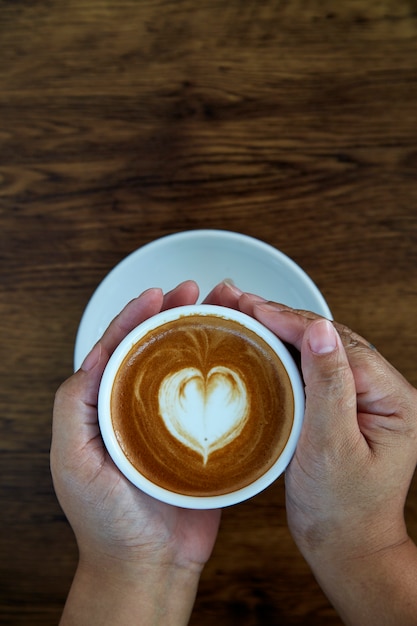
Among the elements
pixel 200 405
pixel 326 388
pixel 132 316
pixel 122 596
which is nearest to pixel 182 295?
pixel 132 316

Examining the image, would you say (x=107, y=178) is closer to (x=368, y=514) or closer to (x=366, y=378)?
(x=366, y=378)

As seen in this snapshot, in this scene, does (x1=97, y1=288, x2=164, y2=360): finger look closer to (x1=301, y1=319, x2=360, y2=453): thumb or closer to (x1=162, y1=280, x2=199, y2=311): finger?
(x1=162, y1=280, x2=199, y2=311): finger

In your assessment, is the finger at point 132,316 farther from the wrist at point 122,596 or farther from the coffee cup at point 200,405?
the wrist at point 122,596

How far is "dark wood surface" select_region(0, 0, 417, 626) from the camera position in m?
1.22

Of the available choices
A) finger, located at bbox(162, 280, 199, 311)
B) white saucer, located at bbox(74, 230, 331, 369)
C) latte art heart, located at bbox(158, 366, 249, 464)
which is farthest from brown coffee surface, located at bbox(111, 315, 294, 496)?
white saucer, located at bbox(74, 230, 331, 369)

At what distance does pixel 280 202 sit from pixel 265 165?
88mm

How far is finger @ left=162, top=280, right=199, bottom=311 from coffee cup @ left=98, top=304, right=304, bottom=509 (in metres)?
0.09

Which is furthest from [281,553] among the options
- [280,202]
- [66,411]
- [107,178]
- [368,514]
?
[107,178]

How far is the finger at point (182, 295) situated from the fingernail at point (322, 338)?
0.83 feet

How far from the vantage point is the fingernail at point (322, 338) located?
86cm

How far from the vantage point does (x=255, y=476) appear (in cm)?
90

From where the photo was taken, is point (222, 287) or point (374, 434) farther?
point (222, 287)

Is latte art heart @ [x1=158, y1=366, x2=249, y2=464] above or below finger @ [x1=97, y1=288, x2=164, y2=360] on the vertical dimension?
below

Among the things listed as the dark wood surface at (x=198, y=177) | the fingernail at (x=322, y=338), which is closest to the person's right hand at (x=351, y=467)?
the fingernail at (x=322, y=338)
